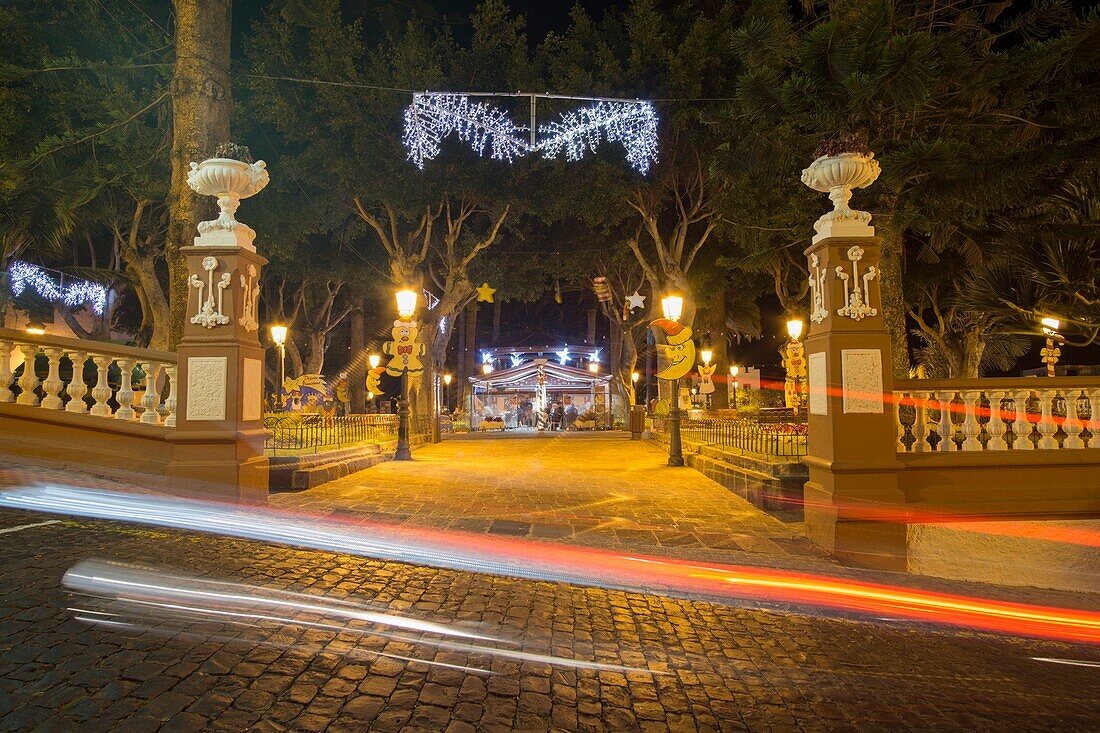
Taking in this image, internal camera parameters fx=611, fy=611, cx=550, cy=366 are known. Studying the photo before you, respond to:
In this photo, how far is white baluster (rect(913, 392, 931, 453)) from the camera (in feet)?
21.3

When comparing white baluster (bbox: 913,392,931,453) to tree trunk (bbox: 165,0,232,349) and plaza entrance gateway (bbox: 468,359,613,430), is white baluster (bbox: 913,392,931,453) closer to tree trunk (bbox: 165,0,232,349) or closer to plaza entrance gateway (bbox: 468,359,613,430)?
tree trunk (bbox: 165,0,232,349)

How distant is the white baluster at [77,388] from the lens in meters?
6.86

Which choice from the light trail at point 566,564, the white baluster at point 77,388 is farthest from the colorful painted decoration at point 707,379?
the white baluster at point 77,388

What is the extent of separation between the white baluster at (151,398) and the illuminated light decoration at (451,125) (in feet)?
33.6

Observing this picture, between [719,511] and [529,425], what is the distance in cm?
2730

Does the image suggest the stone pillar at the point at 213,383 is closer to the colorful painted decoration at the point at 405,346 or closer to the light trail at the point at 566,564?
the light trail at the point at 566,564

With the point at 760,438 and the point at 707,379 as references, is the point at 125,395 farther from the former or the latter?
the point at 707,379

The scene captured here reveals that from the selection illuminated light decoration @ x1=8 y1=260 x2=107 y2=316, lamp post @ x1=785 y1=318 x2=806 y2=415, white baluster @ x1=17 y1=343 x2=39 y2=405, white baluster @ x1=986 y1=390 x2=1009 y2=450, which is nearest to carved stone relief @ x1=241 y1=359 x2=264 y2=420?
white baluster @ x1=17 y1=343 x2=39 y2=405

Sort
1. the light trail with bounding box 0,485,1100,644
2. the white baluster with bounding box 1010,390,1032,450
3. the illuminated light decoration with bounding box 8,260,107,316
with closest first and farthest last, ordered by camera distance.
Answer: the light trail with bounding box 0,485,1100,644 < the white baluster with bounding box 1010,390,1032,450 < the illuminated light decoration with bounding box 8,260,107,316

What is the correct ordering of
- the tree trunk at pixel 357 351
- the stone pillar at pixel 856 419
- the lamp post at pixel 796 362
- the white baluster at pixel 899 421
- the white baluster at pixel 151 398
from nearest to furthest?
the stone pillar at pixel 856 419
the white baluster at pixel 899 421
the white baluster at pixel 151 398
the lamp post at pixel 796 362
the tree trunk at pixel 357 351

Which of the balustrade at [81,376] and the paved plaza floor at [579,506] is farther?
the balustrade at [81,376]

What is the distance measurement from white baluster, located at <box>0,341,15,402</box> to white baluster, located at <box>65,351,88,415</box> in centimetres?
59

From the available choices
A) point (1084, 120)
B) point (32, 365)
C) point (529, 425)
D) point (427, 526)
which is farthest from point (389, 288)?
point (1084, 120)

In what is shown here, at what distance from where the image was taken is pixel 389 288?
85.4 ft
